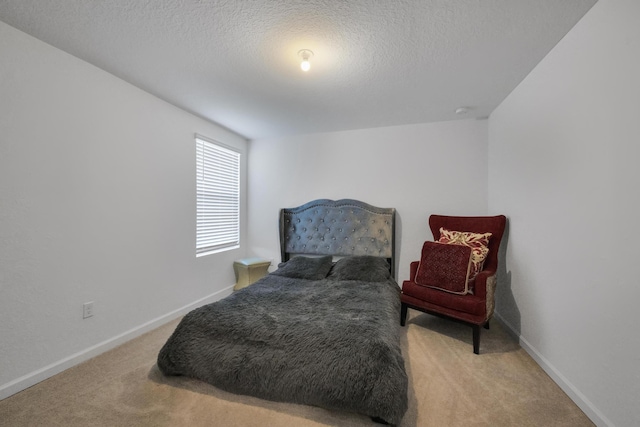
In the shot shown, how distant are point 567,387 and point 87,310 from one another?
3516 mm

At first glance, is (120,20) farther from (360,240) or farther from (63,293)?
(360,240)

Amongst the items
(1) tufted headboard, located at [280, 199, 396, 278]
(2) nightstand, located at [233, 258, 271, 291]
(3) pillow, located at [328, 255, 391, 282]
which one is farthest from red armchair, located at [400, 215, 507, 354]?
(2) nightstand, located at [233, 258, 271, 291]

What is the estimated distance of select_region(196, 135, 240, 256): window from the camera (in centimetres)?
325

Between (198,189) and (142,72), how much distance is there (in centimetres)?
137

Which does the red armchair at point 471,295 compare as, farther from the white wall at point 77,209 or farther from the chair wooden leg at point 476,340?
the white wall at point 77,209

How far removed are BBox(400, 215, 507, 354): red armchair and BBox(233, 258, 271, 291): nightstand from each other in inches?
79.7

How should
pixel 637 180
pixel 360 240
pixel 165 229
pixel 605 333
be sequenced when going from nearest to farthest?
pixel 637 180
pixel 605 333
pixel 165 229
pixel 360 240

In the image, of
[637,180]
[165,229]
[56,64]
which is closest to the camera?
[637,180]

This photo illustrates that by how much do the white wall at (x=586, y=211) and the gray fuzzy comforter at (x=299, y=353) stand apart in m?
1.07

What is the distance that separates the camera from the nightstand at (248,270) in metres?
3.61

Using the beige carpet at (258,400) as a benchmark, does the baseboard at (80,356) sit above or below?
above

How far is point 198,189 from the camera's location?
3.21 meters

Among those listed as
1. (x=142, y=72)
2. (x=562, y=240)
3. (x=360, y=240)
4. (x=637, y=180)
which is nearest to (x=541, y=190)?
(x=562, y=240)

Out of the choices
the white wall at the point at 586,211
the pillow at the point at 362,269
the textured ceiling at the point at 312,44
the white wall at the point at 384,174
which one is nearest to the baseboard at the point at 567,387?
the white wall at the point at 586,211
